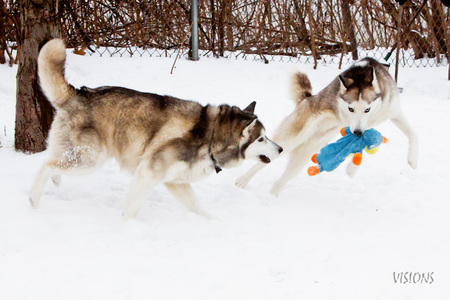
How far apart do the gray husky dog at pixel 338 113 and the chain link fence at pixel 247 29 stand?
119 inches

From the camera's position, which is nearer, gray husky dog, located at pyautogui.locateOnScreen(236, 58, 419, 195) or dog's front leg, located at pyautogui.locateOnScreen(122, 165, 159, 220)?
dog's front leg, located at pyautogui.locateOnScreen(122, 165, 159, 220)

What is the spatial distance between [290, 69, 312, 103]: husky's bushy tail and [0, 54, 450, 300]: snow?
848 millimetres

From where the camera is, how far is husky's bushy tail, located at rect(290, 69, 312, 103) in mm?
4297

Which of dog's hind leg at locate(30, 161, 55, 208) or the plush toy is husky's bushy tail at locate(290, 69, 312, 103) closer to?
the plush toy

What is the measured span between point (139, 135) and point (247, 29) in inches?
216

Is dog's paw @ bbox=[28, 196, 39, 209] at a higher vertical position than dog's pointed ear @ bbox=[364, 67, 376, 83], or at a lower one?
lower

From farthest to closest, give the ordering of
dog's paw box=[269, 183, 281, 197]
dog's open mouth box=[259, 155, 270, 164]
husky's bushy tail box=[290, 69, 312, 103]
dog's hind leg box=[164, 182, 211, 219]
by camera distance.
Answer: husky's bushy tail box=[290, 69, 312, 103]
dog's paw box=[269, 183, 281, 197]
dog's hind leg box=[164, 182, 211, 219]
dog's open mouth box=[259, 155, 270, 164]

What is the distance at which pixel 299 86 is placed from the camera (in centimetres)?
434

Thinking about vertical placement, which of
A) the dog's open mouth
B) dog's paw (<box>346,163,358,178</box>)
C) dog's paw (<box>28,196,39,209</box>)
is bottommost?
dog's paw (<box>28,196,39,209</box>)

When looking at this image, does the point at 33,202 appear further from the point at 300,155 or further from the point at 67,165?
the point at 300,155

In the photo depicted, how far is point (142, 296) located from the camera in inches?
88.0

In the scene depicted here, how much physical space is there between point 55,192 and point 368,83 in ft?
9.13

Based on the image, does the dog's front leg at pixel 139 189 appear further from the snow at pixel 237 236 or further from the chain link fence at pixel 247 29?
the chain link fence at pixel 247 29

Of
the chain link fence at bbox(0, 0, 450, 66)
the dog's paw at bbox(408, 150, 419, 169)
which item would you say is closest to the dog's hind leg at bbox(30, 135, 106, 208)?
the dog's paw at bbox(408, 150, 419, 169)
